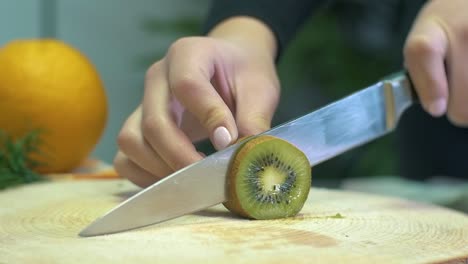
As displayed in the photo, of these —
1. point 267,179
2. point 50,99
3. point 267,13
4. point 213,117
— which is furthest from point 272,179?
point 50,99

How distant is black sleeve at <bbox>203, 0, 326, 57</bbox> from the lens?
4.45 ft

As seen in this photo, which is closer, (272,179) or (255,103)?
(272,179)

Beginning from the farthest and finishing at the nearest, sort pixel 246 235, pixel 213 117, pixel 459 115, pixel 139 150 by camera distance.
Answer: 1. pixel 459 115
2. pixel 139 150
3. pixel 213 117
4. pixel 246 235

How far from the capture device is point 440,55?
108 centimetres

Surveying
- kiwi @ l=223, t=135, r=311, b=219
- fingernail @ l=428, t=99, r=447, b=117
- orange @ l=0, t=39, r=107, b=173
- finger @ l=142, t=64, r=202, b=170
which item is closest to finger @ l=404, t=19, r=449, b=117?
fingernail @ l=428, t=99, r=447, b=117

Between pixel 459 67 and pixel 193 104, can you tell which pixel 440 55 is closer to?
pixel 459 67

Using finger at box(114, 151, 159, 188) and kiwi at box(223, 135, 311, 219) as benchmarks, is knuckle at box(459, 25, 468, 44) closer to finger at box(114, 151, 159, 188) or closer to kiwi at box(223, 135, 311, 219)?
kiwi at box(223, 135, 311, 219)

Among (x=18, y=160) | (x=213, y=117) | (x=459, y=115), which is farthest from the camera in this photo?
(x=18, y=160)

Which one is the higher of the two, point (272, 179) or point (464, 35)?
point (464, 35)

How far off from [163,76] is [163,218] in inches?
11.4

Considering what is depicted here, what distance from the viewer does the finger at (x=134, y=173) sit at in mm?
1085

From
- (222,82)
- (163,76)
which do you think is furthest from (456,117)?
(163,76)

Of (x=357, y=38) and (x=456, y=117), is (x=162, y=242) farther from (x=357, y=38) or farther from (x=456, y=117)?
(x=357, y=38)

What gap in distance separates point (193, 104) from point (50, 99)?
54cm
